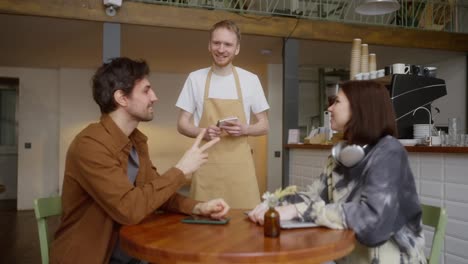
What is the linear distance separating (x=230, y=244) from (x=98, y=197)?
51 centimetres

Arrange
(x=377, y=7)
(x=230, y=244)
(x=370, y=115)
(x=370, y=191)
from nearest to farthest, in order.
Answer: (x=230, y=244) → (x=370, y=191) → (x=370, y=115) → (x=377, y=7)

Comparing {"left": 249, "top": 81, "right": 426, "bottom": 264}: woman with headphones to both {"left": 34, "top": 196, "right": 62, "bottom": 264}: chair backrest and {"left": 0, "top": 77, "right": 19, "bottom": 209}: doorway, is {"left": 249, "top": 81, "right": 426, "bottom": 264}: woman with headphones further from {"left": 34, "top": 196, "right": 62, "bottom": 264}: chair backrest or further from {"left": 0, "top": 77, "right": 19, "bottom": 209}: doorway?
{"left": 0, "top": 77, "right": 19, "bottom": 209}: doorway

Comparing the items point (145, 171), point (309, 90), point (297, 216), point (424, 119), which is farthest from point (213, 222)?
point (309, 90)

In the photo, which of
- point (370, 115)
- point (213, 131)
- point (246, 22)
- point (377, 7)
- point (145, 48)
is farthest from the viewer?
point (145, 48)

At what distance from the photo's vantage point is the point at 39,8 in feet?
14.4

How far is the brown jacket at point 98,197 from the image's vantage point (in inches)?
51.4

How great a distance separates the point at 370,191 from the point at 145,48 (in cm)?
543

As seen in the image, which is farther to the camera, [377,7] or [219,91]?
[377,7]

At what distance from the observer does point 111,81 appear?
1541 mm

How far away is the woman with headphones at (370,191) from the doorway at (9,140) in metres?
8.15

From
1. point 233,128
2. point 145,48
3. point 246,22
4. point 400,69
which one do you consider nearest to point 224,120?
point 233,128

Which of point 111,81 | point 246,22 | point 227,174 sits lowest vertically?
point 227,174

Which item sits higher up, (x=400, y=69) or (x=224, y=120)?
(x=400, y=69)

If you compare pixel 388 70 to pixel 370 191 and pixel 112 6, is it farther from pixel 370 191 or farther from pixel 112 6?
pixel 112 6
